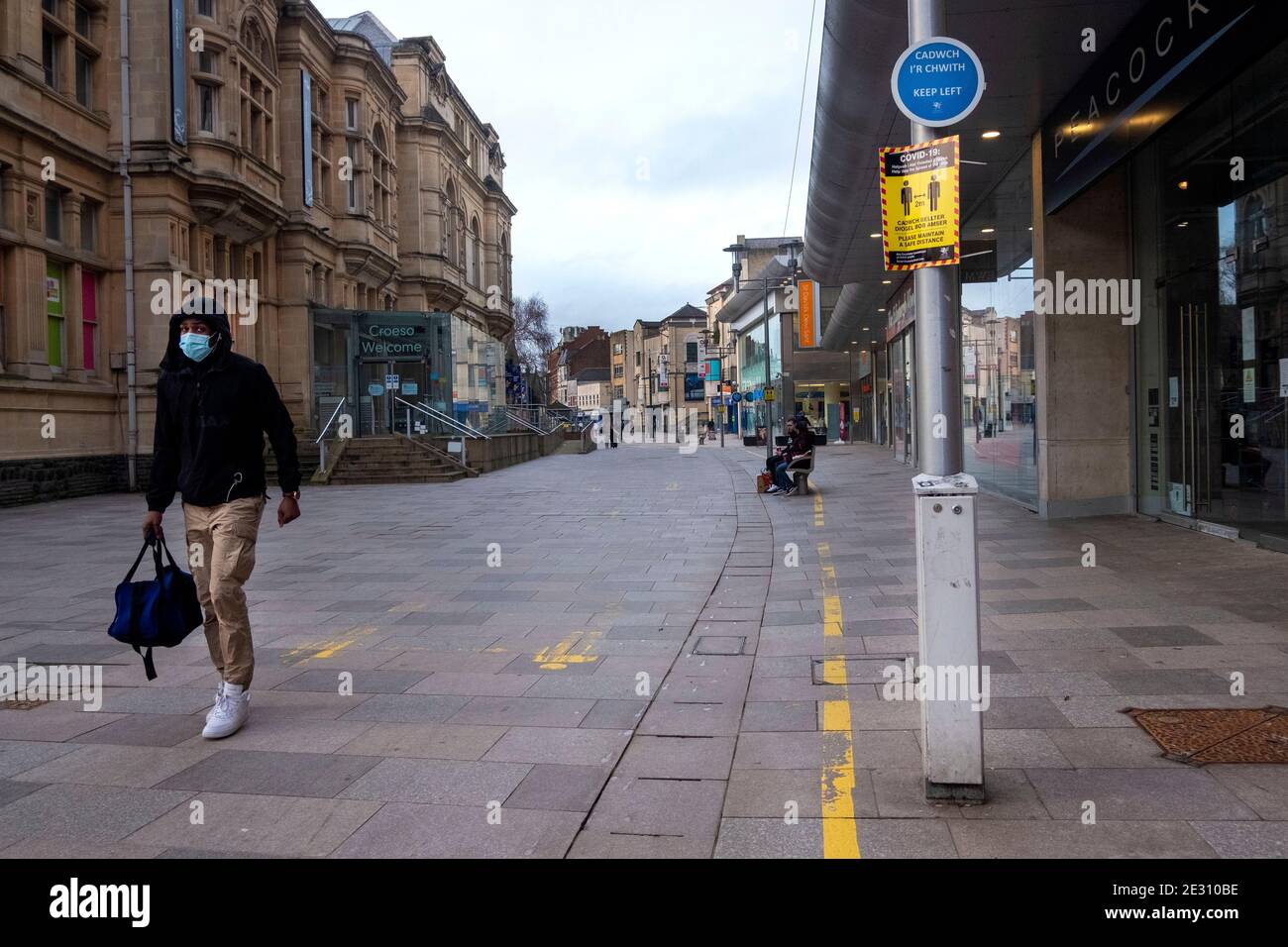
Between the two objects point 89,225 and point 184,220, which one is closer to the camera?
point 89,225

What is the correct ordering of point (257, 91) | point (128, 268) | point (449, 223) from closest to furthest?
1. point (128, 268)
2. point (257, 91)
3. point (449, 223)

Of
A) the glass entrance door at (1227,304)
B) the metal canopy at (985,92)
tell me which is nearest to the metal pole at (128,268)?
the metal canopy at (985,92)

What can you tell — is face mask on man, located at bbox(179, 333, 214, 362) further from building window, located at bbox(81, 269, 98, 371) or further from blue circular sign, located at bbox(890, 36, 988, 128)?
building window, located at bbox(81, 269, 98, 371)

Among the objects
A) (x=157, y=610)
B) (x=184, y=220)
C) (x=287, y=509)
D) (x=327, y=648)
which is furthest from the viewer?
(x=184, y=220)

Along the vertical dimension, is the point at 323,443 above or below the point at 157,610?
above

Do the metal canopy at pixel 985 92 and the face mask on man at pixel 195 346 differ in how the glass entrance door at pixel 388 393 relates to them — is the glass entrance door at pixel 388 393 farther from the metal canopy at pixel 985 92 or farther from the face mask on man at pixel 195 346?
the face mask on man at pixel 195 346

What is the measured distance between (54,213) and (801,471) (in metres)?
16.0

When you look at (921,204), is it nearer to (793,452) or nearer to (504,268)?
(793,452)

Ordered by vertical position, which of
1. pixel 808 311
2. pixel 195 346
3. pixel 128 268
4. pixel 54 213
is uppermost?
pixel 808 311

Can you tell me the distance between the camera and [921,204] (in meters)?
3.95

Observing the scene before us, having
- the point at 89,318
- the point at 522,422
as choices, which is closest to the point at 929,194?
the point at 89,318

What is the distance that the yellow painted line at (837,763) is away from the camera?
11.6ft

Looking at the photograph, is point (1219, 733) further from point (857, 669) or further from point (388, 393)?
point (388, 393)
